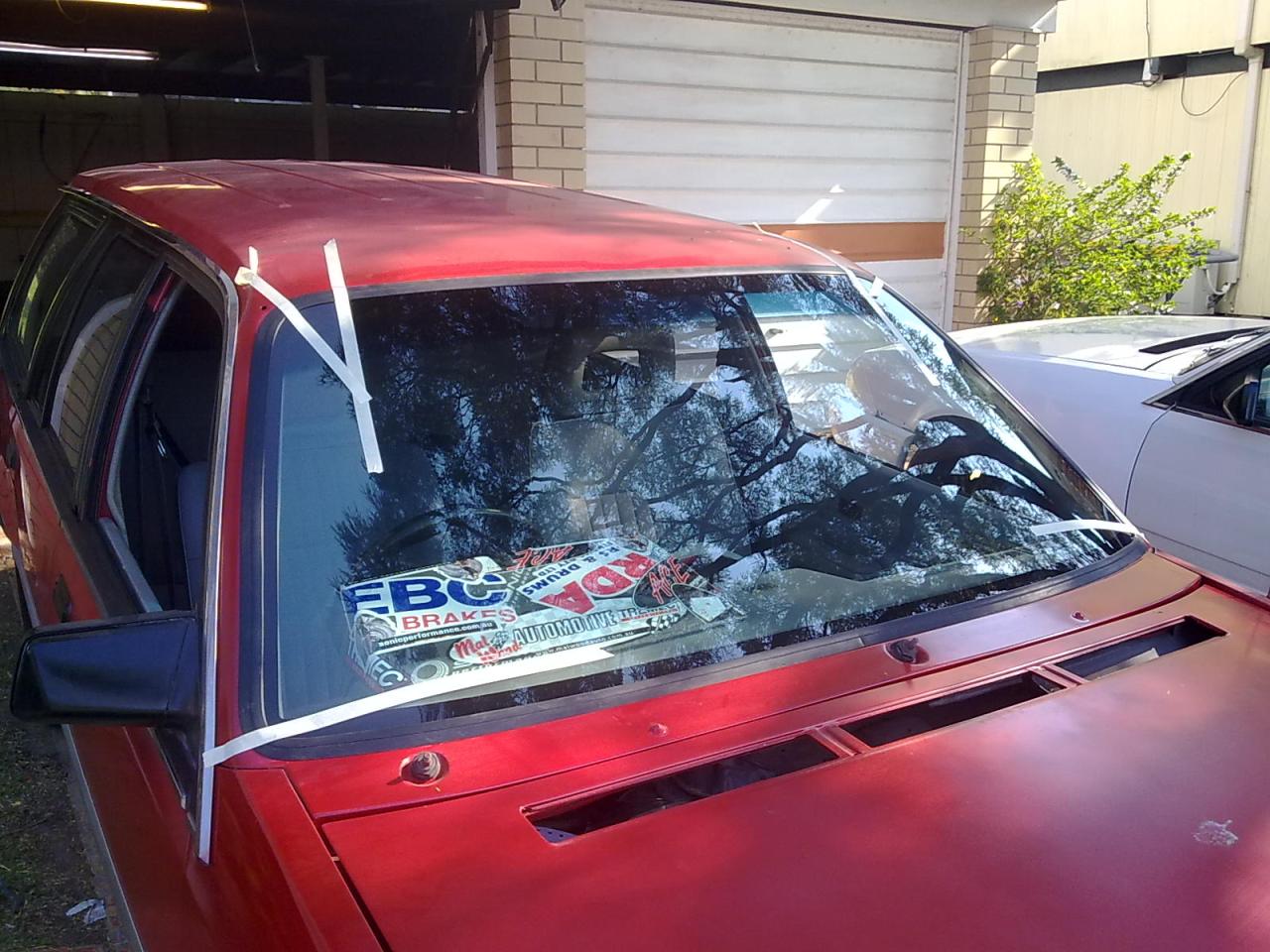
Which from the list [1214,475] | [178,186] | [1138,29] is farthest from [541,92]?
[1138,29]

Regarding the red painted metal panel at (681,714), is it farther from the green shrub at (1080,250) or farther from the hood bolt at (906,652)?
the green shrub at (1080,250)

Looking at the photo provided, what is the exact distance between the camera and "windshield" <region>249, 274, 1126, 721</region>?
1648 millimetres

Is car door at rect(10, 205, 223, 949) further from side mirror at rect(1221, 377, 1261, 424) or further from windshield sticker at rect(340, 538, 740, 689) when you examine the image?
side mirror at rect(1221, 377, 1261, 424)

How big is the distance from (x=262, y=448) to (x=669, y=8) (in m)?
5.89

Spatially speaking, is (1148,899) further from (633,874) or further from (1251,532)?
(1251,532)

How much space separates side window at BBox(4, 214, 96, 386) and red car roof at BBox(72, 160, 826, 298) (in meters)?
0.52

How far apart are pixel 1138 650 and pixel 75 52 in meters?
9.87

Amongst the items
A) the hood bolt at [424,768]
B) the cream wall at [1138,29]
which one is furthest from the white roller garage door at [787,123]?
the cream wall at [1138,29]

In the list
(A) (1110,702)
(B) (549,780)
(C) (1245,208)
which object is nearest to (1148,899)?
(A) (1110,702)

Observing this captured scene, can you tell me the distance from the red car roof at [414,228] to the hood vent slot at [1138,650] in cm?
103

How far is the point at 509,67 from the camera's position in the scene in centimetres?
602

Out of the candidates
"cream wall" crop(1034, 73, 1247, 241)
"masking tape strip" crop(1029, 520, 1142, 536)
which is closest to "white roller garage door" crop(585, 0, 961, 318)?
"masking tape strip" crop(1029, 520, 1142, 536)

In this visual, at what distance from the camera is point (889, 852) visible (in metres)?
1.33

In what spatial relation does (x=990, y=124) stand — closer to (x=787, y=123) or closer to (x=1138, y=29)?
(x=787, y=123)
